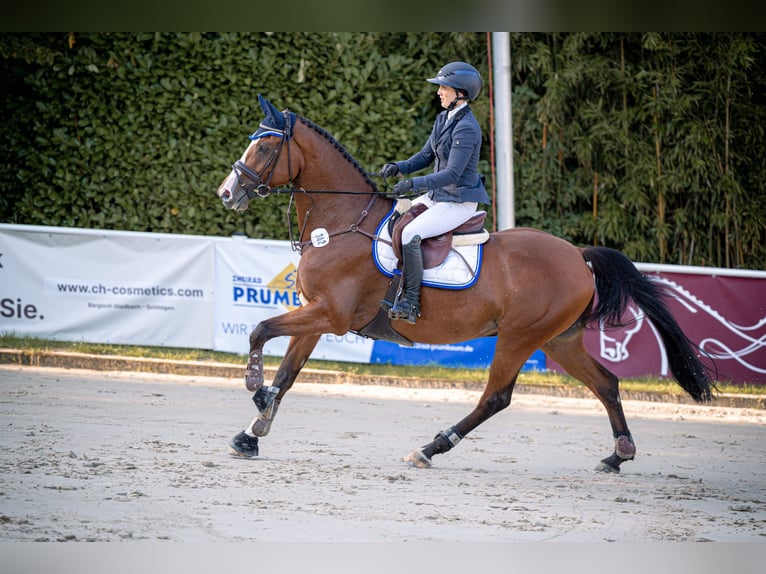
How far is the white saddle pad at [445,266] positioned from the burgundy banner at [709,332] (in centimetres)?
468

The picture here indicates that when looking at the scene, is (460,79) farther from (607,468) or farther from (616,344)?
(616,344)

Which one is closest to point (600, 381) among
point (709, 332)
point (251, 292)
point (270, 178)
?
point (270, 178)

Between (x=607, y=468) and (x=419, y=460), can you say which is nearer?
(x=419, y=460)

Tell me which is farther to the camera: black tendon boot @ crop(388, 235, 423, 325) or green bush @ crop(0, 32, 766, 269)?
green bush @ crop(0, 32, 766, 269)

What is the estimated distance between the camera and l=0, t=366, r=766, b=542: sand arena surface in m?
5.45

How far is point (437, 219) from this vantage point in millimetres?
7273

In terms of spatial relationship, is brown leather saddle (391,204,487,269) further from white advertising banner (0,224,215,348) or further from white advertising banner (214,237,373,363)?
white advertising banner (0,224,215,348)

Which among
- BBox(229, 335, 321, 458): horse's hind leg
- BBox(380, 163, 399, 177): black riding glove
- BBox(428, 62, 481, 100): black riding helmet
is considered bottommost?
BBox(229, 335, 321, 458): horse's hind leg

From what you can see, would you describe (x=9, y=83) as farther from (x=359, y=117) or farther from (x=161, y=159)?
(x=359, y=117)

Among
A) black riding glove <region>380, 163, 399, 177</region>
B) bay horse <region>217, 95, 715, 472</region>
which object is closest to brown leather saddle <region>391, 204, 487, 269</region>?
bay horse <region>217, 95, 715, 472</region>

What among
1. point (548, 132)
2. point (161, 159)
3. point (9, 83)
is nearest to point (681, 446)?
point (548, 132)

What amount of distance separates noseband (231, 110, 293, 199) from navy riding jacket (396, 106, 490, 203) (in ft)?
3.02

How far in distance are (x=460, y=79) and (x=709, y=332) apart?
19.5 ft
